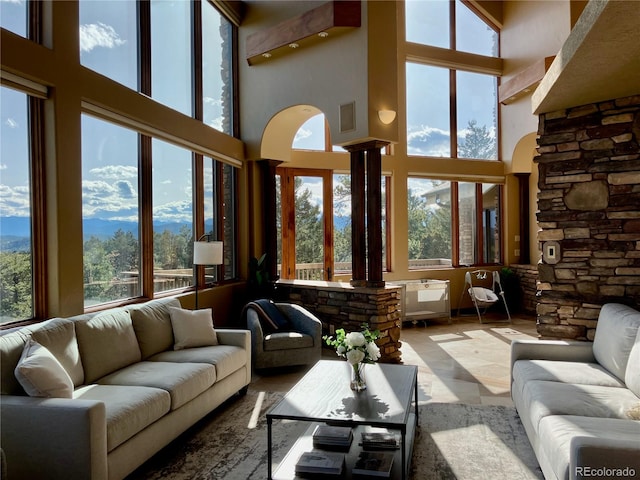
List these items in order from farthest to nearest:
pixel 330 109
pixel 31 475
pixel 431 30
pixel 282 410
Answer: pixel 431 30
pixel 330 109
pixel 282 410
pixel 31 475

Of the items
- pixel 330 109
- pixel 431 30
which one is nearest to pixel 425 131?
pixel 431 30

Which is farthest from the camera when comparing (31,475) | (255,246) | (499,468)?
(255,246)

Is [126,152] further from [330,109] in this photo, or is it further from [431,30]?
[431,30]

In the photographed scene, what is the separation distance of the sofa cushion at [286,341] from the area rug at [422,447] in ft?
3.00

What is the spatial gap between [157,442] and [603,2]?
3542 millimetres

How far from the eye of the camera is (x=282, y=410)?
8.46ft

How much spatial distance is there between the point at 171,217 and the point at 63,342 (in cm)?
240

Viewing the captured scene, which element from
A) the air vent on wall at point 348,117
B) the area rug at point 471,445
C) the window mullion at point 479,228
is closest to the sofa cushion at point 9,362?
the area rug at point 471,445

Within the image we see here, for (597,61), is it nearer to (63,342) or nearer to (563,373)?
(563,373)

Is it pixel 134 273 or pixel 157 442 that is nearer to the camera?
pixel 157 442

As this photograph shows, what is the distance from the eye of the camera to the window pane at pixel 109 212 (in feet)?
13.0

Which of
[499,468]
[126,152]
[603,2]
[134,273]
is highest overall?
[603,2]

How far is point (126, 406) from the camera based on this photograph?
259 centimetres

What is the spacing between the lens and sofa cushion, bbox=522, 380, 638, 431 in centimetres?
→ 254
